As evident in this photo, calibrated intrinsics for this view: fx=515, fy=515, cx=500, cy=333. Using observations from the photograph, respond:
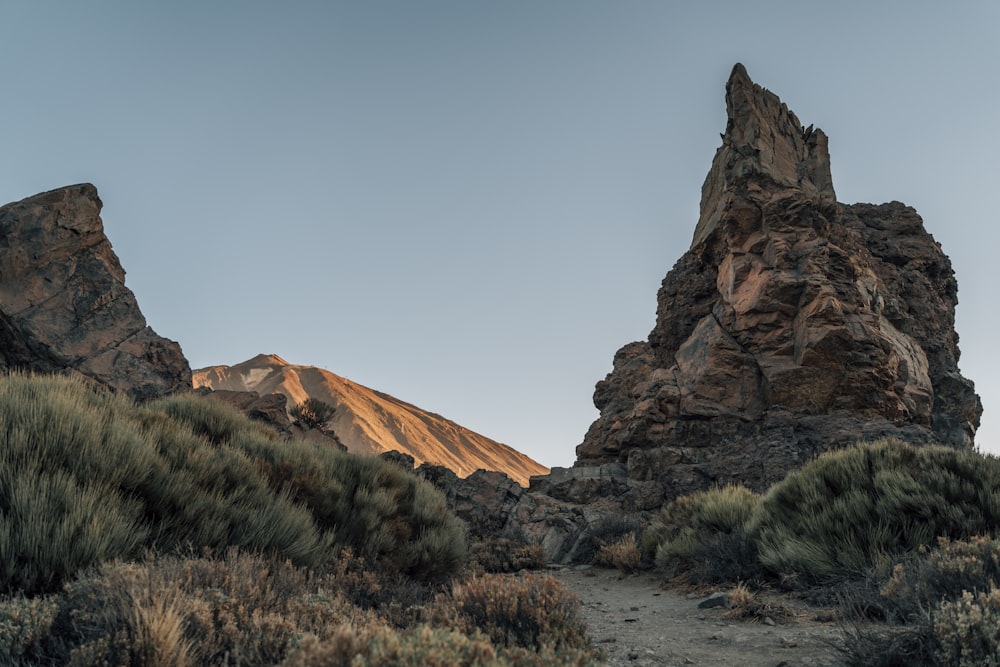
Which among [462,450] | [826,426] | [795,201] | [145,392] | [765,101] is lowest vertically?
[462,450]

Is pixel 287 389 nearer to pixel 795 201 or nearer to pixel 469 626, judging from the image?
pixel 795 201

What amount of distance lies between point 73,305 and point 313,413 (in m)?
8.96

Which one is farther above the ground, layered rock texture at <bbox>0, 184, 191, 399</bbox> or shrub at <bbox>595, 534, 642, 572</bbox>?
layered rock texture at <bbox>0, 184, 191, 399</bbox>

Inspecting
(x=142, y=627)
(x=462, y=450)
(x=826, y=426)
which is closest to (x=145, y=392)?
(x=142, y=627)

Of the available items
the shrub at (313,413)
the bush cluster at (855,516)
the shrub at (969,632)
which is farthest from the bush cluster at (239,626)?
the shrub at (313,413)

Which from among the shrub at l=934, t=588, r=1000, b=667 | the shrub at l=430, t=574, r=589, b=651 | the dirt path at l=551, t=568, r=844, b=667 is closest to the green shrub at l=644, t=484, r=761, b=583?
the dirt path at l=551, t=568, r=844, b=667

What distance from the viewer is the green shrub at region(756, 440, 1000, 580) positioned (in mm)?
5750

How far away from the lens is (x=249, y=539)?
14.9ft

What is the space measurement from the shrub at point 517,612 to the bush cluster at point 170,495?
1.99 m

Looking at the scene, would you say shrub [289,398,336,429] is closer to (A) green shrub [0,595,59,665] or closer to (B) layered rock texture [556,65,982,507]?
(B) layered rock texture [556,65,982,507]

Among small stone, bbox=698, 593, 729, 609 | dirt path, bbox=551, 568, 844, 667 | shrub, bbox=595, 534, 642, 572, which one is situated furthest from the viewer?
shrub, bbox=595, 534, 642, 572

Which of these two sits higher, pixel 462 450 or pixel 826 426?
pixel 826 426

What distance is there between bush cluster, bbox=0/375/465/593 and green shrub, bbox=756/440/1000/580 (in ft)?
15.2

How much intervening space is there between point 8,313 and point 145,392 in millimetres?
3800
